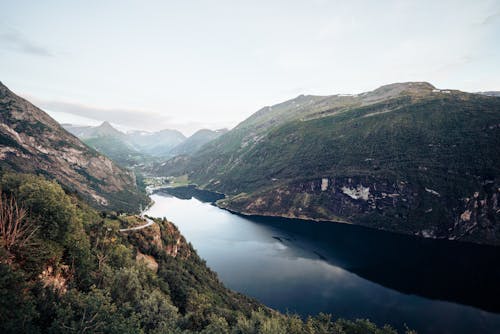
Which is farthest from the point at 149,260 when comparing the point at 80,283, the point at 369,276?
the point at 369,276

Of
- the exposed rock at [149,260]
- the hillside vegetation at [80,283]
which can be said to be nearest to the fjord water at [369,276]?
the hillside vegetation at [80,283]

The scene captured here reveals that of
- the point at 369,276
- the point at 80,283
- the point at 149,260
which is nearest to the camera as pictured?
the point at 80,283

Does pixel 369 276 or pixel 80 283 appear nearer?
pixel 80 283

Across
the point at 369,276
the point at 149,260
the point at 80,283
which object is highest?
the point at 80,283

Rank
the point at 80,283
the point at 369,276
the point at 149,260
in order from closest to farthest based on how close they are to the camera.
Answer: the point at 80,283, the point at 149,260, the point at 369,276

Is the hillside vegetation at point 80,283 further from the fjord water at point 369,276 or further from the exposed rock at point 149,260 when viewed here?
the fjord water at point 369,276

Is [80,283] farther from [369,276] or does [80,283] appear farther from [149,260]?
[369,276]

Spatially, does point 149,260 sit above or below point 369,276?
above

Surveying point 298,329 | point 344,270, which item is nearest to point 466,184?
point 344,270

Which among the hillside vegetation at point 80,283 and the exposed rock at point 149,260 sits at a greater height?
the hillside vegetation at point 80,283
